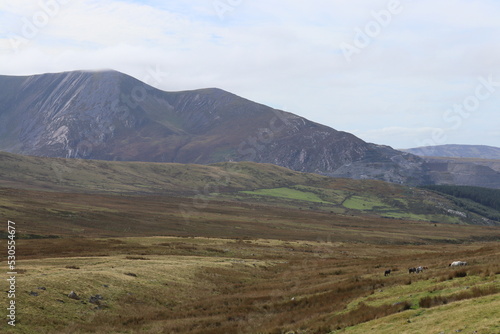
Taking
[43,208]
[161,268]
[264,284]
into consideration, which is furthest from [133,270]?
[43,208]

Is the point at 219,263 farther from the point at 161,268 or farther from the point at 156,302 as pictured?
the point at 156,302

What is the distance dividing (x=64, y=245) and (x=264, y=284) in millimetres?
41894

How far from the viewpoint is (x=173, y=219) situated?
5758 inches

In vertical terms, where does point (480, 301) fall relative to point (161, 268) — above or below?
above

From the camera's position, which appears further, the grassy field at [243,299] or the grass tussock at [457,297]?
the grass tussock at [457,297]

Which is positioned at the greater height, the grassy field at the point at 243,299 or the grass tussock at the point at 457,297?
the grass tussock at the point at 457,297

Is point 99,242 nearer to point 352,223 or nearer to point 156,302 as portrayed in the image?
point 156,302

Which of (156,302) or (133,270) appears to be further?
(133,270)

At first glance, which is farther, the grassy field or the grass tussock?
the grass tussock

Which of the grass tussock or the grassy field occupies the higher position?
the grass tussock

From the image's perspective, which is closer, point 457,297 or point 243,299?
point 457,297

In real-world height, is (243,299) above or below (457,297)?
below

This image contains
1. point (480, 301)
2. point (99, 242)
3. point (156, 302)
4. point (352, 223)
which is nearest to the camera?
point (480, 301)

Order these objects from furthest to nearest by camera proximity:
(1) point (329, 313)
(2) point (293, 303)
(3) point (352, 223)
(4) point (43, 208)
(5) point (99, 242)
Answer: (3) point (352, 223) → (4) point (43, 208) → (5) point (99, 242) → (2) point (293, 303) → (1) point (329, 313)
